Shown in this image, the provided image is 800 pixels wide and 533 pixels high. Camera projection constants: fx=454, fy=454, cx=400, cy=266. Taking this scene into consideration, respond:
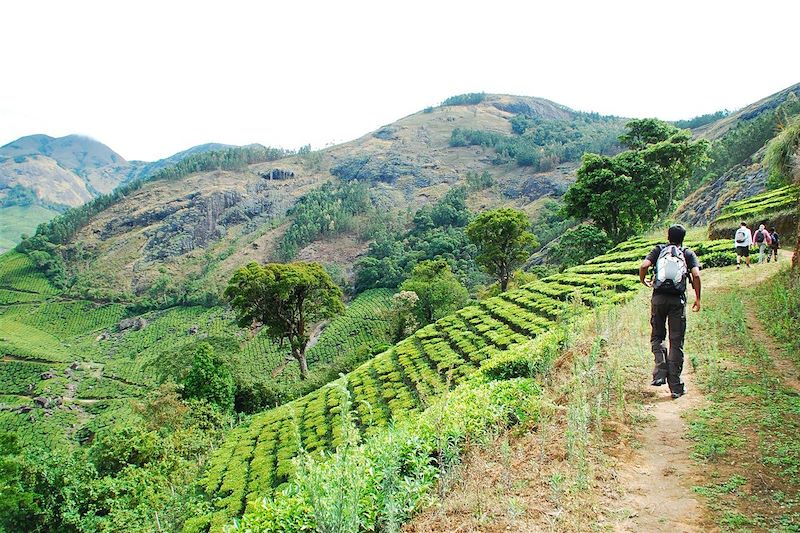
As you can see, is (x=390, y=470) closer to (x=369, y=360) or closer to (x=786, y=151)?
(x=786, y=151)

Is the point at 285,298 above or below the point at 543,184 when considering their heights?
below

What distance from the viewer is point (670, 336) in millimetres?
5875

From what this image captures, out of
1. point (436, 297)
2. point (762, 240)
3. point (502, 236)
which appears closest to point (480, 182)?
point (502, 236)

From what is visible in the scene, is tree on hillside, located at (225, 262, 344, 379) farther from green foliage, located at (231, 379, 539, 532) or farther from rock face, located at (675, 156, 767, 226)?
rock face, located at (675, 156, 767, 226)

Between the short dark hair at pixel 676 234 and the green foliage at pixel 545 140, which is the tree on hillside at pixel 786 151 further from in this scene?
the green foliage at pixel 545 140

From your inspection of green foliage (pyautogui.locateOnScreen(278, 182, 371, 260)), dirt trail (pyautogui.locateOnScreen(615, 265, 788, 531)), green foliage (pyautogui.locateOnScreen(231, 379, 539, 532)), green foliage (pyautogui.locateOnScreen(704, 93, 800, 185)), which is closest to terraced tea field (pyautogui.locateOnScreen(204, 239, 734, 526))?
dirt trail (pyautogui.locateOnScreen(615, 265, 788, 531))

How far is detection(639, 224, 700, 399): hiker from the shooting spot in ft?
18.8

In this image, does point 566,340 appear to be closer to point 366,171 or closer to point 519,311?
point 519,311

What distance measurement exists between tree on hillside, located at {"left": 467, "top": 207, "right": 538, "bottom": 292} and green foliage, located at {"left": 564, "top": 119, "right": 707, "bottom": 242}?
139 inches

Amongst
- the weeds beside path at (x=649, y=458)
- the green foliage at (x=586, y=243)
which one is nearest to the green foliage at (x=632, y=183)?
the green foliage at (x=586, y=243)

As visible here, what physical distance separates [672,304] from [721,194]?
137 feet

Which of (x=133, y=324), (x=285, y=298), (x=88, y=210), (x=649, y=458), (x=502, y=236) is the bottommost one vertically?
(x=133, y=324)

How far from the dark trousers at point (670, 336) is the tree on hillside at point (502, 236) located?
27.2 meters

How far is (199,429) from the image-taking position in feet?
71.6
